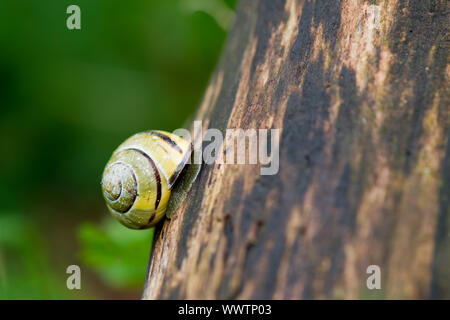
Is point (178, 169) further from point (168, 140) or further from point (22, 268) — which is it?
point (22, 268)

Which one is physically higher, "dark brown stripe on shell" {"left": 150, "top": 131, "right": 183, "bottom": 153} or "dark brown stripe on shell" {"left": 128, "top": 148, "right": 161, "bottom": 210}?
"dark brown stripe on shell" {"left": 150, "top": 131, "right": 183, "bottom": 153}

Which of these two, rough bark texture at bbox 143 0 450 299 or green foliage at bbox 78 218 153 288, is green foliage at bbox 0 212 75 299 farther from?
rough bark texture at bbox 143 0 450 299

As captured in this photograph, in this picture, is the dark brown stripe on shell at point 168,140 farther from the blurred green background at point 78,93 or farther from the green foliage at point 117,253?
the blurred green background at point 78,93

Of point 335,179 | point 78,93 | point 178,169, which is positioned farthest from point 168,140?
point 78,93

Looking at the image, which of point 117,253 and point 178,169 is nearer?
point 178,169

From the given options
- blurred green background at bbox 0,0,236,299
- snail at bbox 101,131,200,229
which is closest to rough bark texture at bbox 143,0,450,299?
snail at bbox 101,131,200,229
